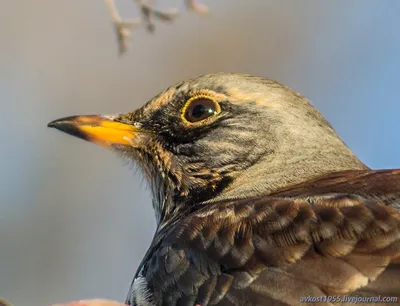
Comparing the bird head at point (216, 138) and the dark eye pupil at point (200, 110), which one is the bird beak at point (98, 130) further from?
the dark eye pupil at point (200, 110)

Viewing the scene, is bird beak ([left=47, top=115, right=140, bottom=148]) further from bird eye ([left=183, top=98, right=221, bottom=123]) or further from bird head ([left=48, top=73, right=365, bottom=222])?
bird eye ([left=183, top=98, right=221, bottom=123])

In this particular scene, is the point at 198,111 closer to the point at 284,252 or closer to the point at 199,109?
the point at 199,109

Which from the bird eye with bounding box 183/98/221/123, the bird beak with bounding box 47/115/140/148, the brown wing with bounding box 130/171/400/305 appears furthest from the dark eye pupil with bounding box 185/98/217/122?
the brown wing with bounding box 130/171/400/305

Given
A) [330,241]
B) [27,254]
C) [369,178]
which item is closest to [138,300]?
[330,241]

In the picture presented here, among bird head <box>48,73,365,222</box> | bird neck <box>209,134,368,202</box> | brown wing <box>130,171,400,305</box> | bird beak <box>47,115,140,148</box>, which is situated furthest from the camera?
bird beak <box>47,115,140,148</box>

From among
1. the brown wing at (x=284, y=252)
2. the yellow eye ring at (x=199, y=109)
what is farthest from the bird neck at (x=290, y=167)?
the brown wing at (x=284, y=252)

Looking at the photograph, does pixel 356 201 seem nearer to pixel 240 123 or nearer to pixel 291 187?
pixel 291 187
